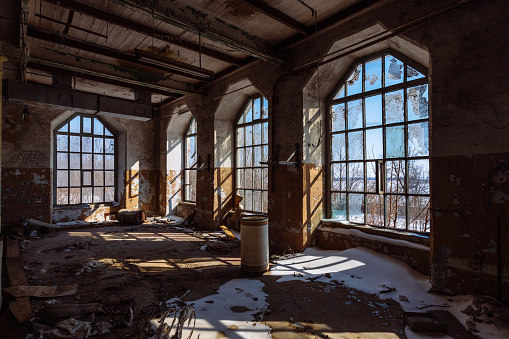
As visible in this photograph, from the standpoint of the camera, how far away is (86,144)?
9.21 m

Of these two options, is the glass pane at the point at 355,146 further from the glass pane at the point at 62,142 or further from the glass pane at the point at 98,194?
the glass pane at the point at 62,142

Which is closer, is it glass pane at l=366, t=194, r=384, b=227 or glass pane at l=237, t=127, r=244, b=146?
glass pane at l=366, t=194, r=384, b=227

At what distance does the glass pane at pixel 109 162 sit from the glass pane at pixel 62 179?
1.22m

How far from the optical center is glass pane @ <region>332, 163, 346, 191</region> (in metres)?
5.26

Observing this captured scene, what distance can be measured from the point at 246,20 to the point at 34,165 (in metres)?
7.27

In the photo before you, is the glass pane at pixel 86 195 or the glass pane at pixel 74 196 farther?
the glass pane at pixel 86 195

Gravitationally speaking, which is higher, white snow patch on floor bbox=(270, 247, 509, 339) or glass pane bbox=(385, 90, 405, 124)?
glass pane bbox=(385, 90, 405, 124)

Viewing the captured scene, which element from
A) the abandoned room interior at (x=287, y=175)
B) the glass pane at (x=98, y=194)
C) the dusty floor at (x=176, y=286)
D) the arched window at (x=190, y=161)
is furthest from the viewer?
the arched window at (x=190, y=161)

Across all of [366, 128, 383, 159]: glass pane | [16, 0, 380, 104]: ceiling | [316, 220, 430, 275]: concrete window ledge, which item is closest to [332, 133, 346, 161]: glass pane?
[366, 128, 383, 159]: glass pane

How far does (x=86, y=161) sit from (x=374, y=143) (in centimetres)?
896

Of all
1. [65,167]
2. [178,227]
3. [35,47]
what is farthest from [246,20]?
[65,167]

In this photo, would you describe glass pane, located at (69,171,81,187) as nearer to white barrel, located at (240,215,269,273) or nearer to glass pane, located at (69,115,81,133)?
glass pane, located at (69,115,81,133)

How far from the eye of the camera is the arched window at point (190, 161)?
9477 millimetres

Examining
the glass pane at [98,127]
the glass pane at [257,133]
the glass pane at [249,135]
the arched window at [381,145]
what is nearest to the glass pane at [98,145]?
the glass pane at [98,127]
